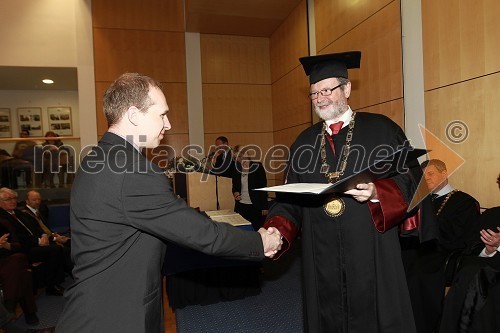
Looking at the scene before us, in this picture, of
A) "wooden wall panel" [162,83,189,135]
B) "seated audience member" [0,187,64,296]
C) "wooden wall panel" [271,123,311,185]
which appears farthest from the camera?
"wooden wall panel" [162,83,189,135]

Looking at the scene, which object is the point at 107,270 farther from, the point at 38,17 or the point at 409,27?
the point at 38,17

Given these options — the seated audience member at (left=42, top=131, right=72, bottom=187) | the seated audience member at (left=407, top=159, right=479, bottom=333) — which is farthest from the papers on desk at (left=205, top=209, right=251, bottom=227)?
the seated audience member at (left=42, top=131, right=72, bottom=187)

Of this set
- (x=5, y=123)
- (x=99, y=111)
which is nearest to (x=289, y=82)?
(x=99, y=111)

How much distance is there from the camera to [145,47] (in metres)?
8.03

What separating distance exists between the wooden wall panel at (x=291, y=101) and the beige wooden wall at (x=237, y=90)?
0.40 metres

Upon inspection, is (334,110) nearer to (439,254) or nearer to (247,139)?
Result: (439,254)

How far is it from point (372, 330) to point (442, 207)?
205 centimetres

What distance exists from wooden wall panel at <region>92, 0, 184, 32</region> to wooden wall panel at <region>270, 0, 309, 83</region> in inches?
91.2

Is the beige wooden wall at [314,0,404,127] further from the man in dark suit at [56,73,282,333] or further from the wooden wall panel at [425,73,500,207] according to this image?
the man in dark suit at [56,73,282,333]

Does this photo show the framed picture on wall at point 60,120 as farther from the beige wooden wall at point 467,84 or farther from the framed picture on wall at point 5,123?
the beige wooden wall at point 467,84

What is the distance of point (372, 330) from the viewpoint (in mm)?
1878

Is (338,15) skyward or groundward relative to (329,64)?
skyward

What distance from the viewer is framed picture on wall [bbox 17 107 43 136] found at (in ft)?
A: 34.5

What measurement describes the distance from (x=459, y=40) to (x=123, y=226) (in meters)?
3.70
